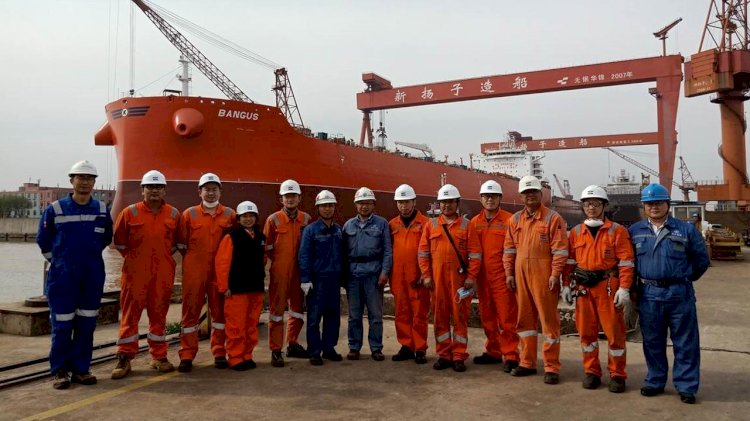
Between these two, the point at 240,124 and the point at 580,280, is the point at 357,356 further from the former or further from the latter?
the point at 240,124

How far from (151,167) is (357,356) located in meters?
12.1

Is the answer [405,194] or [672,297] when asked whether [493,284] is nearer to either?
[405,194]

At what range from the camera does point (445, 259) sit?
13.2 ft

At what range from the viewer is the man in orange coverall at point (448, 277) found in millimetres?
3947

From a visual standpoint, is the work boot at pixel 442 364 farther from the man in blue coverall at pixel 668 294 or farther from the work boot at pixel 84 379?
the work boot at pixel 84 379

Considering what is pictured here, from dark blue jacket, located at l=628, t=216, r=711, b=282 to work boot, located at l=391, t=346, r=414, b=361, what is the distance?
1.94 m

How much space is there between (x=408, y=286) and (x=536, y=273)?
115cm

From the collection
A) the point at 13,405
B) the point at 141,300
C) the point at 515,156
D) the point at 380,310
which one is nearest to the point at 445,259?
the point at 380,310

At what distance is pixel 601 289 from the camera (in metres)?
3.38

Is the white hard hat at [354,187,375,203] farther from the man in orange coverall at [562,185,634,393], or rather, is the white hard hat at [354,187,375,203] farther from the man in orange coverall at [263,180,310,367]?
the man in orange coverall at [562,185,634,393]

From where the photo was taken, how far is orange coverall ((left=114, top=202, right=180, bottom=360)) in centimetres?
375

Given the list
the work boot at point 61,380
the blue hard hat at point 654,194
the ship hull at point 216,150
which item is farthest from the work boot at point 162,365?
the ship hull at point 216,150

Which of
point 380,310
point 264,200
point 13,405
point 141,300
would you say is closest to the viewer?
point 13,405

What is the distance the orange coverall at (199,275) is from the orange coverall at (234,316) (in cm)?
10
